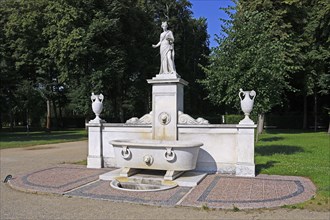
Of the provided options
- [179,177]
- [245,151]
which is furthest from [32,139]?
[245,151]

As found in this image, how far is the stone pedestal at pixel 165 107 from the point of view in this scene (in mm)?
9742

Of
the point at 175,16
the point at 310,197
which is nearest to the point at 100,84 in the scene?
the point at 175,16

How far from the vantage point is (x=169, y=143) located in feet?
26.7

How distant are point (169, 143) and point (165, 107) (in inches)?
76.6

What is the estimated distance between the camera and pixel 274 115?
37.6 meters

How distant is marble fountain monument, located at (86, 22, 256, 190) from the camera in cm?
793

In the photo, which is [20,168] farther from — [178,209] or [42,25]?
[42,25]

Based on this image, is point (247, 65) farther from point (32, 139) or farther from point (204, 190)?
point (32, 139)

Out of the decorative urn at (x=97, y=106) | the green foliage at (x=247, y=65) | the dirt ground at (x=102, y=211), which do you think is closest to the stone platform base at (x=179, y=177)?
the dirt ground at (x=102, y=211)

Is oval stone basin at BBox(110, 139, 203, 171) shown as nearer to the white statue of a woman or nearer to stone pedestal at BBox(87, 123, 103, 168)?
stone pedestal at BBox(87, 123, 103, 168)

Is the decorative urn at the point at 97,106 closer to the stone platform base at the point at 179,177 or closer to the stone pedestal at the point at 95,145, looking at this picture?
the stone pedestal at the point at 95,145

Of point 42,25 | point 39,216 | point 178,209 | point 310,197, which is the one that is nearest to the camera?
point 39,216

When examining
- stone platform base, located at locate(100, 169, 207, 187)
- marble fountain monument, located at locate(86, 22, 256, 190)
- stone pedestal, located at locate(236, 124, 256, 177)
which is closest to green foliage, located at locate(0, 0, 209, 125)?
marble fountain monument, located at locate(86, 22, 256, 190)

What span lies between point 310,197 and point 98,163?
641 centimetres
